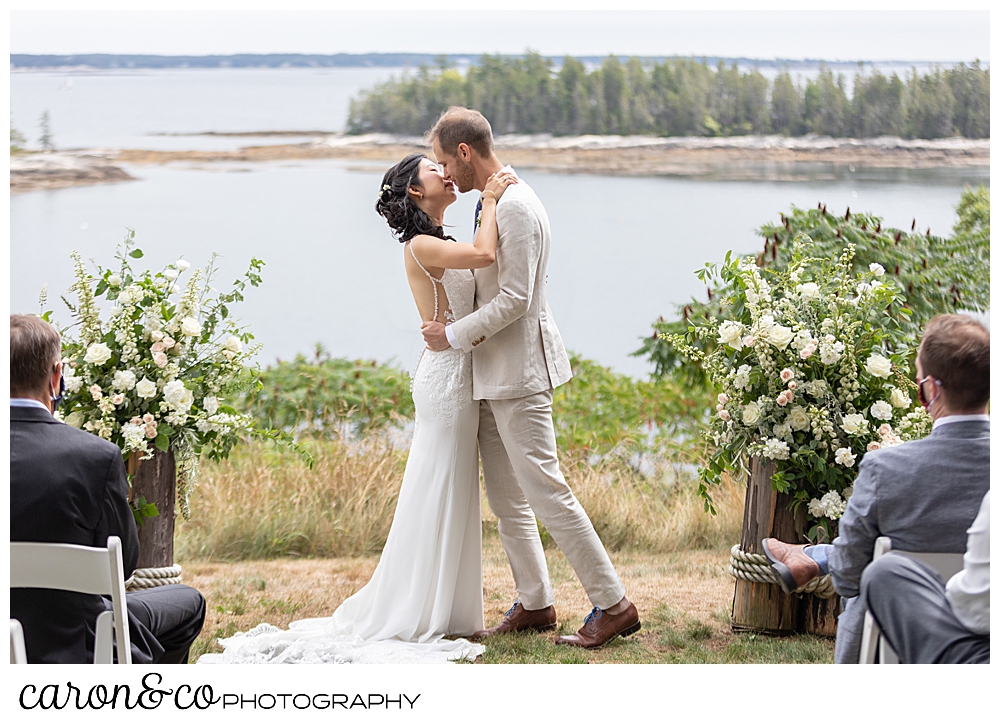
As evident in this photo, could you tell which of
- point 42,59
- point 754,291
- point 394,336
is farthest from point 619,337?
point 42,59

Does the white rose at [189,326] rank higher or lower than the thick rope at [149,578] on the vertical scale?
higher

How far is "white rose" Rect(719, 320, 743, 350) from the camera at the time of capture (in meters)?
3.14

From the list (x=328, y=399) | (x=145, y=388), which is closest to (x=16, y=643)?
(x=145, y=388)

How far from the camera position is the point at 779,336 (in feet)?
10.0

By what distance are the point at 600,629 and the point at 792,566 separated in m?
0.68

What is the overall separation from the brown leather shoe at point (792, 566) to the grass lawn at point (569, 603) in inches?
12.5

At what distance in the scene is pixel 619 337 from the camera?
8.38 m

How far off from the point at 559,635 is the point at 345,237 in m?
6.22

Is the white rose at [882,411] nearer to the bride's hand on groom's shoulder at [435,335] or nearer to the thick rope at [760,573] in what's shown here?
the thick rope at [760,573]

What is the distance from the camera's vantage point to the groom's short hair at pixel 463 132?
3.12 meters

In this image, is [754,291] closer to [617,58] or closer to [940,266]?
[940,266]

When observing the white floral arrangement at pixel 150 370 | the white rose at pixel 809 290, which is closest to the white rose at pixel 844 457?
the white rose at pixel 809 290

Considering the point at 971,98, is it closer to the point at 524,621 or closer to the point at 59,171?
the point at 524,621

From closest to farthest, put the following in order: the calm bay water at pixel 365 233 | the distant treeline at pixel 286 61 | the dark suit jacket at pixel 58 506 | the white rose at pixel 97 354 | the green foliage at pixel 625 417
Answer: the dark suit jacket at pixel 58 506 < the white rose at pixel 97 354 < the green foliage at pixel 625 417 < the calm bay water at pixel 365 233 < the distant treeline at pixel 286 61
